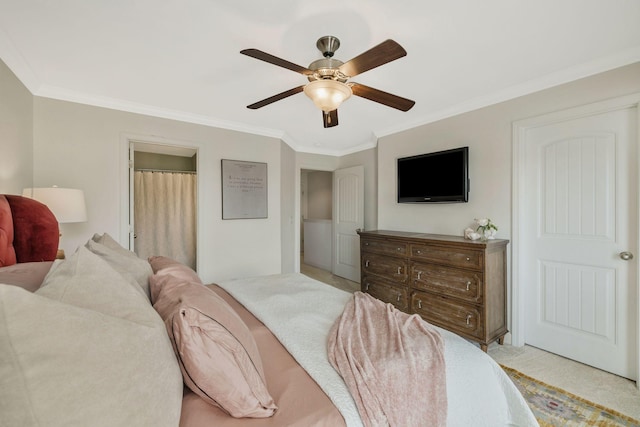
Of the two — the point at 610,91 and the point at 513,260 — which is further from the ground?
the point at 610,91

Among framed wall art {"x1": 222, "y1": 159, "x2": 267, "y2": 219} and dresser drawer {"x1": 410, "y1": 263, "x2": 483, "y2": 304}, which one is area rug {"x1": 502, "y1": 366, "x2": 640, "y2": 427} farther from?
framed wall art {"x1": 222, "y1": 159, "x2": 267, "y2": 219}

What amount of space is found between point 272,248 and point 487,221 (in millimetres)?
2635

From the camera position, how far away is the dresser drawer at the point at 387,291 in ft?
9.78

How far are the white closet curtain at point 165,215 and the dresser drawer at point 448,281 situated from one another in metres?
3.55

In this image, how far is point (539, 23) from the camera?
1669 millimetres

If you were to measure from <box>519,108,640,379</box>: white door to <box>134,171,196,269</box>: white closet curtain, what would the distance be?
4.52m

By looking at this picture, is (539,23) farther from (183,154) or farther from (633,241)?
(183,154)

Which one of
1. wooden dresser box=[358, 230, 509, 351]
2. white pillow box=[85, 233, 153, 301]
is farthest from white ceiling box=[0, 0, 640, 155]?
wooden dresser box=[358, 230, 509, 351]

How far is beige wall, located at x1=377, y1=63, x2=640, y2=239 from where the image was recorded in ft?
7.16

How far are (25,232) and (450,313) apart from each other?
3.17m

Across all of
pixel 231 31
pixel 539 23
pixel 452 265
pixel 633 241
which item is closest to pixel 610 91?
pixel 539 23

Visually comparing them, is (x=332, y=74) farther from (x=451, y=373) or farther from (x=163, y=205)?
(x=163, y=205)

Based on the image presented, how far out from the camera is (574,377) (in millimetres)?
2111

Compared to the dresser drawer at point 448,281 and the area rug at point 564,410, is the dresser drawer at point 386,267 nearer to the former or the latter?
the dresser drawer at point 448,281
